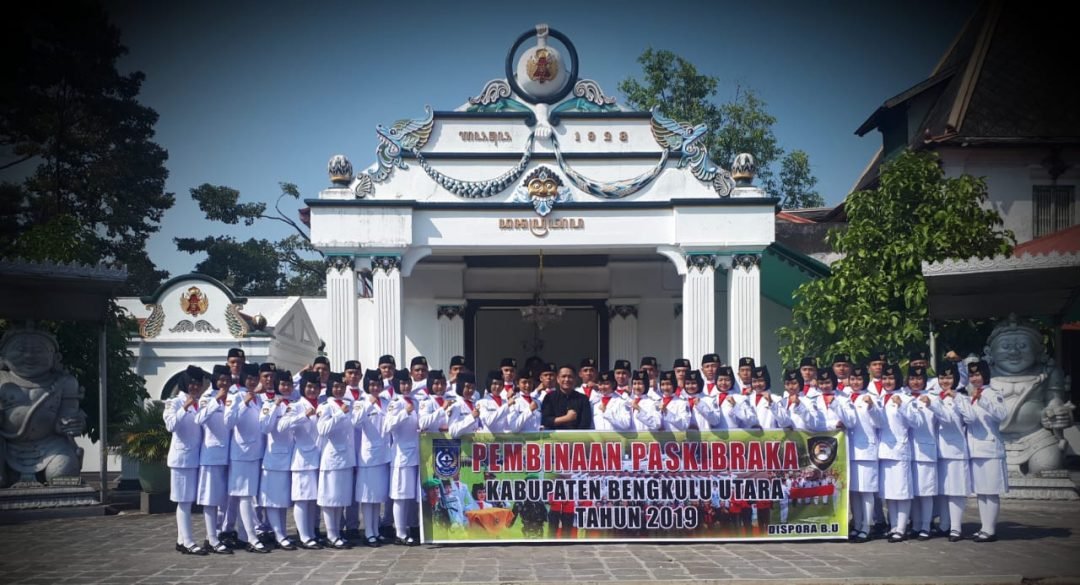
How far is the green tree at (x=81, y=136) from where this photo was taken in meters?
26.1

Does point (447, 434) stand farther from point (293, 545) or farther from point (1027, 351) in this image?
point (1027, 351)

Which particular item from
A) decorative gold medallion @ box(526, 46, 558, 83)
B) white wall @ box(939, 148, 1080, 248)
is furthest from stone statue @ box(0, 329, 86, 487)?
white wall @ box(939, 148, 1080, 248)

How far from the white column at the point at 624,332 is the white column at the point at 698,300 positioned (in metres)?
3.89

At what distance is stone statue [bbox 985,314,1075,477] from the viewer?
40.0ft

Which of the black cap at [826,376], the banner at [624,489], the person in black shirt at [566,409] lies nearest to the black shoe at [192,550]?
the banner at [624,489]

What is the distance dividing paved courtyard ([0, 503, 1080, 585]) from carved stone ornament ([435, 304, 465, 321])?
9666mm

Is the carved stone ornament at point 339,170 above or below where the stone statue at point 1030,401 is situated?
above

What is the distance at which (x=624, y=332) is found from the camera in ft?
63.5

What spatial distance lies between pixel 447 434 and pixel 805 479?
3477mm

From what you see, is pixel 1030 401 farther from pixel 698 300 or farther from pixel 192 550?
pixel 192 550

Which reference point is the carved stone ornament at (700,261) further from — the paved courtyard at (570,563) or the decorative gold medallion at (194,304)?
the decorative gold medallion at (194,304)

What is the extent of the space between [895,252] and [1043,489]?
3615mm

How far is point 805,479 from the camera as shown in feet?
30.7

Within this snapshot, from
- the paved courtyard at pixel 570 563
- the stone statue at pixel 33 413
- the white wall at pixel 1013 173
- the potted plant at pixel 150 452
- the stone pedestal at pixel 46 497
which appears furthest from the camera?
the white wall at pixel 1013 173
